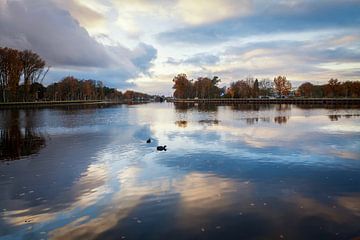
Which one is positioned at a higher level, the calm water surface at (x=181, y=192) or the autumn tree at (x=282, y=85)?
the autumn tree at (x=282, y=85)

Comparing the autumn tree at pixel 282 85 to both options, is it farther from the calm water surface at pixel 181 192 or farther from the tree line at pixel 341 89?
the calm water surface at pixel 181 192

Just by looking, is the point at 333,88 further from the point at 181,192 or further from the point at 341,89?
the point at 181,192

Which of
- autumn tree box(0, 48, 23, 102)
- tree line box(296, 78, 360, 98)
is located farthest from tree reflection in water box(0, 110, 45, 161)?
tree line box(296, 78, 360, 98)

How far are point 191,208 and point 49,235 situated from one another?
4349 mm

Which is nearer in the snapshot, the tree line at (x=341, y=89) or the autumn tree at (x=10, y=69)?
the autumn tree at (x=10, y=69)

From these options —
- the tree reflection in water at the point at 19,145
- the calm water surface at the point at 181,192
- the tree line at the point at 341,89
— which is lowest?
the calm water surface at the point at 181,192

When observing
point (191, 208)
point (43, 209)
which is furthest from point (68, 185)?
point (191, 208)

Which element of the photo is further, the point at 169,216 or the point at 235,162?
the point at 235,162

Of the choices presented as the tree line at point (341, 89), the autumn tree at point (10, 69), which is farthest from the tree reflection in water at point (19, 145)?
the tree line at point (341, 89)

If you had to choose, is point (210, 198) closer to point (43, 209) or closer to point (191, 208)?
point (191, 208)

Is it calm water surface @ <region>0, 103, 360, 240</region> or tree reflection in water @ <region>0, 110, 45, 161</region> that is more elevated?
tree reflection in water @ <region>0, 110, 45, 161</region>

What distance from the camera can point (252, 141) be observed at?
25.2 m

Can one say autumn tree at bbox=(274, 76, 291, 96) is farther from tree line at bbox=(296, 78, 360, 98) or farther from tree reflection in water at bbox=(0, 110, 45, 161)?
tree reflection in water at bbox=(0, 110, 45, 161)

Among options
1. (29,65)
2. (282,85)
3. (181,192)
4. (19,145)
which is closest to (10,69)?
(29,65)
